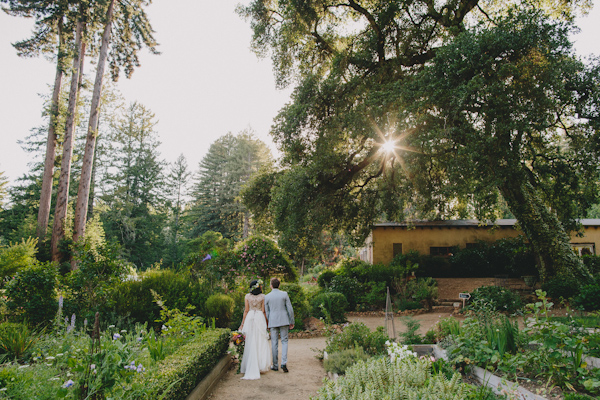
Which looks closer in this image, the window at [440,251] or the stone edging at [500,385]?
the stone edging at [500,385]

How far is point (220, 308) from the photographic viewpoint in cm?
984

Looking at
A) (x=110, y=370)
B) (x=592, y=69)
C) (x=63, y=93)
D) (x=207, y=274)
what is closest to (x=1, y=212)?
(x=63, y=93)

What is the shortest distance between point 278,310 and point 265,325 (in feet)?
1.28

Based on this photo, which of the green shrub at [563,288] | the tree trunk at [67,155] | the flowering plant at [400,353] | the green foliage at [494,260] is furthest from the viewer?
the green foliage at [494,260]

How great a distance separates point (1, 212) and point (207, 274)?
2443cm

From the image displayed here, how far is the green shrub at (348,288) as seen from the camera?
14242 mm

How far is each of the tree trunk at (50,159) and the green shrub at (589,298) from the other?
20.7 meters

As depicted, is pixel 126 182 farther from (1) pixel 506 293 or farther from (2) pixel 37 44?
(1) pixel 506 293

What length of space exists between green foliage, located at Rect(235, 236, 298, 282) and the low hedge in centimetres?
597

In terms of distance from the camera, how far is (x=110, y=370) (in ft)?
9.51

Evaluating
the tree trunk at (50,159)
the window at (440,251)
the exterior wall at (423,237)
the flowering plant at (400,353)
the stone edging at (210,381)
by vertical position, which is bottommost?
the stone edging at (210,381)

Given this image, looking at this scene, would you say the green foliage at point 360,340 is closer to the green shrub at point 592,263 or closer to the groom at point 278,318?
the groom at point 278,318

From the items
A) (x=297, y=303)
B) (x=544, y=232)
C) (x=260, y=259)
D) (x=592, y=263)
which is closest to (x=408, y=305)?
(x=297, y=303)

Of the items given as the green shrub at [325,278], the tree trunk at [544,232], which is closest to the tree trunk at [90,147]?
the green shrub at [325,278]
